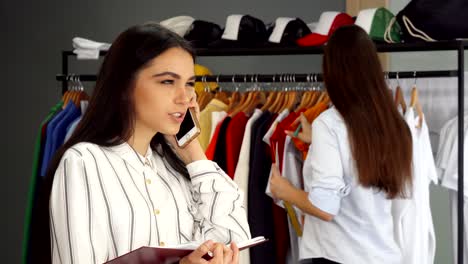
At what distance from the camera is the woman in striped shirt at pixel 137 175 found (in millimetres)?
1780

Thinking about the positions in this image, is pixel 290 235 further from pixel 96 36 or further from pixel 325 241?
pixel 96 36

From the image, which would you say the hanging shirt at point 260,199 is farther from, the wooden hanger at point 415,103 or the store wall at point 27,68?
the store wall at point 27,68

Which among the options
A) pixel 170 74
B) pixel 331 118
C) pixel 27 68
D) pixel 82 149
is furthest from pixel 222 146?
pixel 27 68

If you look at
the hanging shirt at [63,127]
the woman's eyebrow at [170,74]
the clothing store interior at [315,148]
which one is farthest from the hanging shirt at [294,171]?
the woman's eyebrow at [170,74]

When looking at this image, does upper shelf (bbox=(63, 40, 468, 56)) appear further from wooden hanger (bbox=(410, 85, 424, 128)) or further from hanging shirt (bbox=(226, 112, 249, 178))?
hanging shirt (bbox=(226, 112, 249, 178))

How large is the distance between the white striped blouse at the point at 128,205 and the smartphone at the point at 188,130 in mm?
82

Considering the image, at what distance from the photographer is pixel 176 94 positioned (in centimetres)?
192

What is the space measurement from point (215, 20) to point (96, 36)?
0.75 metres

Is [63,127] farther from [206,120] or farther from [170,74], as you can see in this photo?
[170,74]

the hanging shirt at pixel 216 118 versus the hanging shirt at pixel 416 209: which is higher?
the hanging shirt at pixel 216 118

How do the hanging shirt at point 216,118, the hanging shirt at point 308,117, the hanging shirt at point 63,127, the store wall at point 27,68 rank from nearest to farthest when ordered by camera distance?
the hanging shirt at point 308,117 < the hanging shirt at point 216,118 < the hanging shirt at point 63,127 < the store wall at point 27,68

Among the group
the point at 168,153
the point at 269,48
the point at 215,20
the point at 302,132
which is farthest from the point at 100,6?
the point at 168,153

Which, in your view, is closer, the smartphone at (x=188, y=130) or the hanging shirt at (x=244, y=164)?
the smartphone at (x=188, y=130)

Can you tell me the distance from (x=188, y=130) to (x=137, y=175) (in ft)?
0.94
